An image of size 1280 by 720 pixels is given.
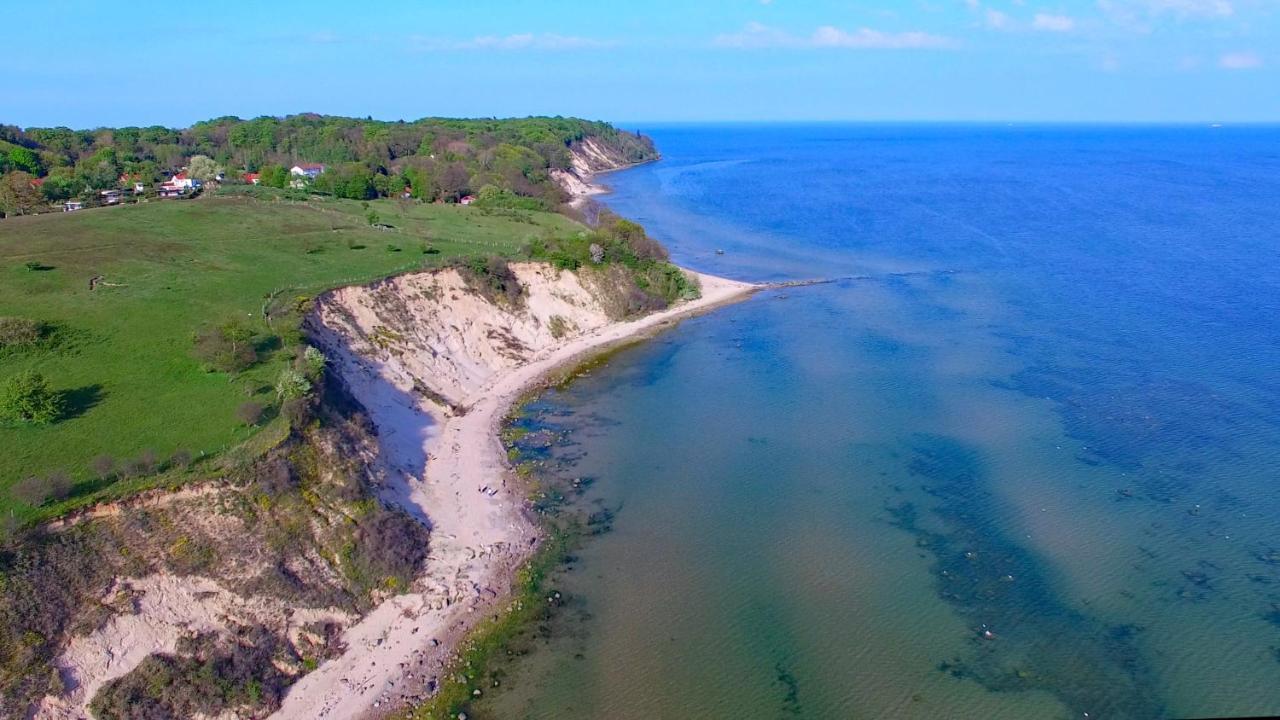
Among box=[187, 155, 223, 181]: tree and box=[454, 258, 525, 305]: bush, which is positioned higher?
box=[187, 155, 223, 181]: tree

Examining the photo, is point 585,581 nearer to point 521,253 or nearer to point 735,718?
point 735,718

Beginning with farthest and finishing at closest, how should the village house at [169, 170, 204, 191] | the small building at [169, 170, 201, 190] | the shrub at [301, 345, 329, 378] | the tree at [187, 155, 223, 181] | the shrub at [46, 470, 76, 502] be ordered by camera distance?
Result: 1. the tree at [187, 155, 223, 181]
2. the small building at [169, 170, 201, 190]
3. the village house at [169, 170, 204, 191]
4. the shrub at [301, 345, 329, 378]
5. the shrub at [46, 470, 76, 502]

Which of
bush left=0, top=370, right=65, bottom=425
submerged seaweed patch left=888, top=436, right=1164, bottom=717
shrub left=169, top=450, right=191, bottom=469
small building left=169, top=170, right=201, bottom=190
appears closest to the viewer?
submerged seaweed patch left=888, top=436, right=1164, bottom=717

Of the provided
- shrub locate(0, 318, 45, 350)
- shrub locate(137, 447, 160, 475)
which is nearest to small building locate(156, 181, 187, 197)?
shrub locate(0, 318, 45, 350)

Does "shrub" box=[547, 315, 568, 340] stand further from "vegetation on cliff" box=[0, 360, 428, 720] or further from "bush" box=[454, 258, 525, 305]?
"vegetation on cliff" box=[0, 360, 428, 720]

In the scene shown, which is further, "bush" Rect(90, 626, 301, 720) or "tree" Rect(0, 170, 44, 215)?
"tree" Rect(0, 170, 44, 215)

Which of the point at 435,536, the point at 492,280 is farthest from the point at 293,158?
the point at 435,536

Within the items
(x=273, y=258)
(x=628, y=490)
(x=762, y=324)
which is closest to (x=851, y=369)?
(x=762, y=324)
